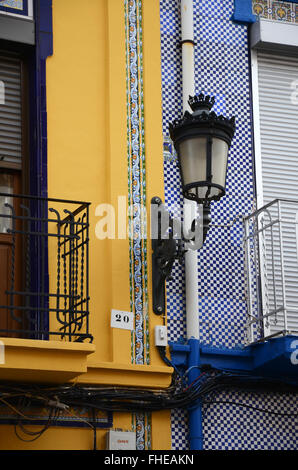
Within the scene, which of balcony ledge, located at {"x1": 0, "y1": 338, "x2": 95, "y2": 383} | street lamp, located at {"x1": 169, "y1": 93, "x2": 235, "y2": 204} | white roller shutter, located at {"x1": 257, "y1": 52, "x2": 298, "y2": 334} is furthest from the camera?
white roller shutter, located at {"x1": 257, "y1": 52, "x2": 298, "y2": 334}

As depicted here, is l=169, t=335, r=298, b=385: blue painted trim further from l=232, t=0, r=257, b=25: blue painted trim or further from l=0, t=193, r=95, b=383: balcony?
l=232, t=0, r=257, b=25: blue painted trim

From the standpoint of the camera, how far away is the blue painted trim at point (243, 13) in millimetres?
10859

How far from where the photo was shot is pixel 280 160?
10625 mm

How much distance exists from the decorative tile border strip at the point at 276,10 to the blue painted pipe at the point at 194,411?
355 cm

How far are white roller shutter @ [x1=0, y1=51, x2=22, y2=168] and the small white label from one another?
163 cm

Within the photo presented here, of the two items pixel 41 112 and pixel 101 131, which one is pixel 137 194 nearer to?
pixel 101 131

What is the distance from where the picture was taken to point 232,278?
1003cm

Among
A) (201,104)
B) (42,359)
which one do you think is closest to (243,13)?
(201,104)

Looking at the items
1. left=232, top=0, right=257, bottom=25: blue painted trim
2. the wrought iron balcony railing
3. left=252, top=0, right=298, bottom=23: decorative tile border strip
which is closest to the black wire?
the wrought iron balcony railing

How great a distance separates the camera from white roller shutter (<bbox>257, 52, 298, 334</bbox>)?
33.3ft

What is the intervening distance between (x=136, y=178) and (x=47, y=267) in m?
1.23

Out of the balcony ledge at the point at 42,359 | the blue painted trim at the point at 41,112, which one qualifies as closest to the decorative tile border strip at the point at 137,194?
the blue painted trim at the point at 41,112

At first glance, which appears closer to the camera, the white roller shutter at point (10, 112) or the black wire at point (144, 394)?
the black wire at point (144, 394)

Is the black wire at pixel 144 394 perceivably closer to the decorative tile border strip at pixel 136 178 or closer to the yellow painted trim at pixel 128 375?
the yellow painted trim at pixel 128 375
